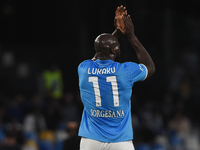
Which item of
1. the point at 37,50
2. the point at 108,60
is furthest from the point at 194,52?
the point at 108,60

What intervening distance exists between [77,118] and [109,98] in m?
7.27

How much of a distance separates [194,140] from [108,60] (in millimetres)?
6765

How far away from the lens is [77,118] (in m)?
10.8

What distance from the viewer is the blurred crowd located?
8500 mm

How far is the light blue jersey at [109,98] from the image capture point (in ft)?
12.0

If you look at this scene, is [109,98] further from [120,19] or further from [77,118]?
[77,118]

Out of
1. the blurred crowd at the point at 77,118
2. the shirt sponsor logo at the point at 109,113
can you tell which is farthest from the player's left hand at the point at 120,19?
the blurred crowd at the point at 77,118

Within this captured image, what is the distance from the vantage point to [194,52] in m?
16.1

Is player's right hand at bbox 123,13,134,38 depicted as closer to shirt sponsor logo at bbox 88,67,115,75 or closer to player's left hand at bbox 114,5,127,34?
player's left hand at bbox 114,5,127,34

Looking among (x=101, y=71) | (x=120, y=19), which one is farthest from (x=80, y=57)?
(x=101, y=71)

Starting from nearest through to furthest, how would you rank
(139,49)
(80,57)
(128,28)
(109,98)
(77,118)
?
(109,98)
(139,49)
(128,28)
(77,118)
(80,57)

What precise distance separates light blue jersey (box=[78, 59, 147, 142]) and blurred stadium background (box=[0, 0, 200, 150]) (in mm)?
6466

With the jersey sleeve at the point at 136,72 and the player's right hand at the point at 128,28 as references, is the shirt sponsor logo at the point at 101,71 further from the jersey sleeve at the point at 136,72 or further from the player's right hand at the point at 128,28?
the player's right hand at the point at 128,28

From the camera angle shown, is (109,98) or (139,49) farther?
(139,49)
